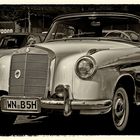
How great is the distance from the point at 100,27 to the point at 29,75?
1.16m

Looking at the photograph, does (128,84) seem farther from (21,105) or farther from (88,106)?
(21,105)

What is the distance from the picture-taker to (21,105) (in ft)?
14.0

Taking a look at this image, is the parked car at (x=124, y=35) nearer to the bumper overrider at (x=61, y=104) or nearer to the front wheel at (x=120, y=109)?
the front wheel at (x=120, y=109)

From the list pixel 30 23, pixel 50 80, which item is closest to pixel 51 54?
pixel 50 80

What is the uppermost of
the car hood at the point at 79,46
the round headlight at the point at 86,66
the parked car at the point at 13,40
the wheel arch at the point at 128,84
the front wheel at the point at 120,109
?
the parked car at the point at 13,40

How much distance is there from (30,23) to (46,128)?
1553mm

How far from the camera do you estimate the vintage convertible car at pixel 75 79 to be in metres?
4.07

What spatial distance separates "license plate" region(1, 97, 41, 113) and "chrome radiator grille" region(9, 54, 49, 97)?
6.0 inches

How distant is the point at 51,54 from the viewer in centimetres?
436

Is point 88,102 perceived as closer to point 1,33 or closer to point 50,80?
point 50,80

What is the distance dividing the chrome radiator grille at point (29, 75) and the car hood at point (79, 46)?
0.19 m

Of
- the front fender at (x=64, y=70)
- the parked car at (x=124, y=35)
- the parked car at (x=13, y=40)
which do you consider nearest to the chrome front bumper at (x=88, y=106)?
the front fender at (x=64, y=70)

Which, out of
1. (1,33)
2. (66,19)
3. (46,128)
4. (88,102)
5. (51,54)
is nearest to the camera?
(88,102)

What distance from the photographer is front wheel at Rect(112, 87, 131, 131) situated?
4301 mm
